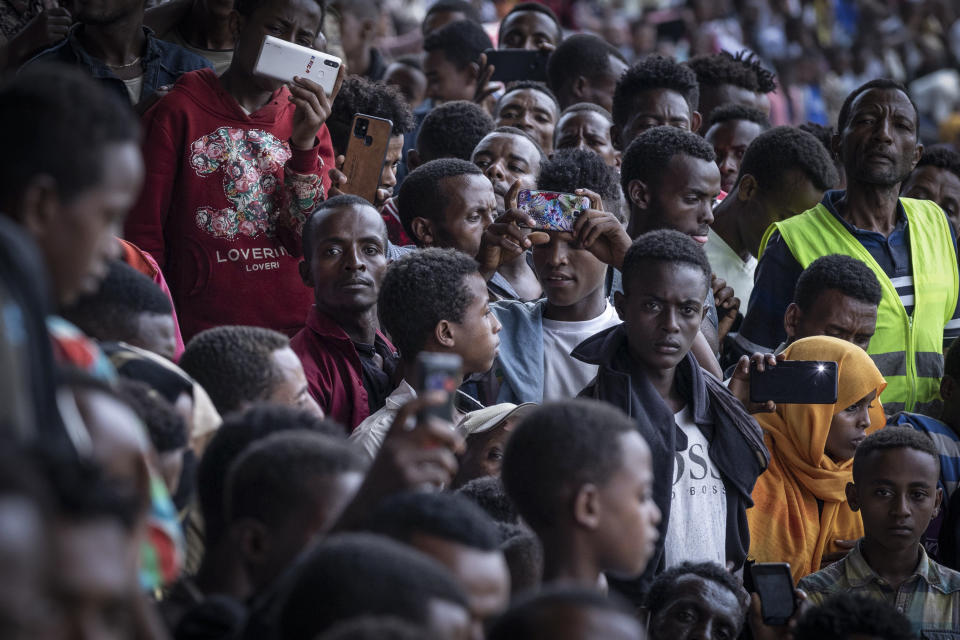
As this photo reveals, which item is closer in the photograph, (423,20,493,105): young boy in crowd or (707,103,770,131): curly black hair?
(707,103,770,131): curly black hair

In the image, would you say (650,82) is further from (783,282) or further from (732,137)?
(783,282)

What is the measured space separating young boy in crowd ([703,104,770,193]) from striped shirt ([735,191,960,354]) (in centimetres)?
119

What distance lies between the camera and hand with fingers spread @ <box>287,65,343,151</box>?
4.20m

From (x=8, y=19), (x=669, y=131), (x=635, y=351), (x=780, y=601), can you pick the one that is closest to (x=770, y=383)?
(x=635, y=351)

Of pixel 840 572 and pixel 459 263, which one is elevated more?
pixel 459 263

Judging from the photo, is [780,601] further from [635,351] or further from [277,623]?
[277,623]

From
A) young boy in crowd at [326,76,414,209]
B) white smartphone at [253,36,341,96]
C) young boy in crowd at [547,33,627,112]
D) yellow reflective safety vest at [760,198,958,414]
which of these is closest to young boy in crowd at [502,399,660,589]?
white smartphone at [253,36,341,96]

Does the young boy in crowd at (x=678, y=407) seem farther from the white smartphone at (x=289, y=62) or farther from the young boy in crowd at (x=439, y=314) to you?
the white smartphone at (x=289, y=62)

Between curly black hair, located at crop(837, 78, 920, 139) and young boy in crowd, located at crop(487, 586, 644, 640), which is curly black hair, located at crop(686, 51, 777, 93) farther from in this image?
young boy in crowd, located at crop(487, 586, 644, 640)

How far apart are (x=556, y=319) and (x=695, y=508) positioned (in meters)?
0.90

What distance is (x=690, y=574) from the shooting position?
137 inches

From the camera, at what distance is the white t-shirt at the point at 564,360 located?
426cm

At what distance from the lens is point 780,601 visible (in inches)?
132

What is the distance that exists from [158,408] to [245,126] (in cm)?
201
